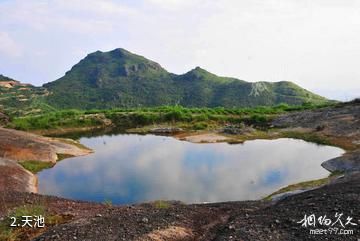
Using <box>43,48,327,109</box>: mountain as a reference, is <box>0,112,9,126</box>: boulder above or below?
below

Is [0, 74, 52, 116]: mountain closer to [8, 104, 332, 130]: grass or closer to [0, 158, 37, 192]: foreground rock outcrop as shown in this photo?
[8, 104, 332, 130]: grass

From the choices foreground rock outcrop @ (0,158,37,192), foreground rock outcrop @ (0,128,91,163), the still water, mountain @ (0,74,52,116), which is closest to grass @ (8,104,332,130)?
the still water

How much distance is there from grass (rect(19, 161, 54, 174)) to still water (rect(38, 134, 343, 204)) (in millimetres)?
884

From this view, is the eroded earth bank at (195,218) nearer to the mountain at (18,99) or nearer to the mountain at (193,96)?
the mountain at (18,99)

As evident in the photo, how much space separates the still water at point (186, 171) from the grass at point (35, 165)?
884 millimetres

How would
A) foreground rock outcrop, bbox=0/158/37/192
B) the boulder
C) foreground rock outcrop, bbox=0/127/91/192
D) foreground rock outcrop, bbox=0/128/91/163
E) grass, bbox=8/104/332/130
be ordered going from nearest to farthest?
foreground rock outcrop, bbox=0/158/37/192 < foreground rock outcrop, bbox=0/127/91/192 < foreground rock outcrop, bbox=0/128/91/163 < the boulder < grass, bbox=8/104/332/130

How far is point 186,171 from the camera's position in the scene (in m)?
43.6

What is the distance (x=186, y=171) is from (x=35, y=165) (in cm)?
1621

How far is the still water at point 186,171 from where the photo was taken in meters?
35.5

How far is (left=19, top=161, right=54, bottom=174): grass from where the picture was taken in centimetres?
4362

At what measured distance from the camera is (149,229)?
61.5 feet

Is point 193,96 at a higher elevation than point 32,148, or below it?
higher

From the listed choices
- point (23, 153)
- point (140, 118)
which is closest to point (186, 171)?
point (23, 153)

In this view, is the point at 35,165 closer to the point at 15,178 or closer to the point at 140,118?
the point at 15,178
